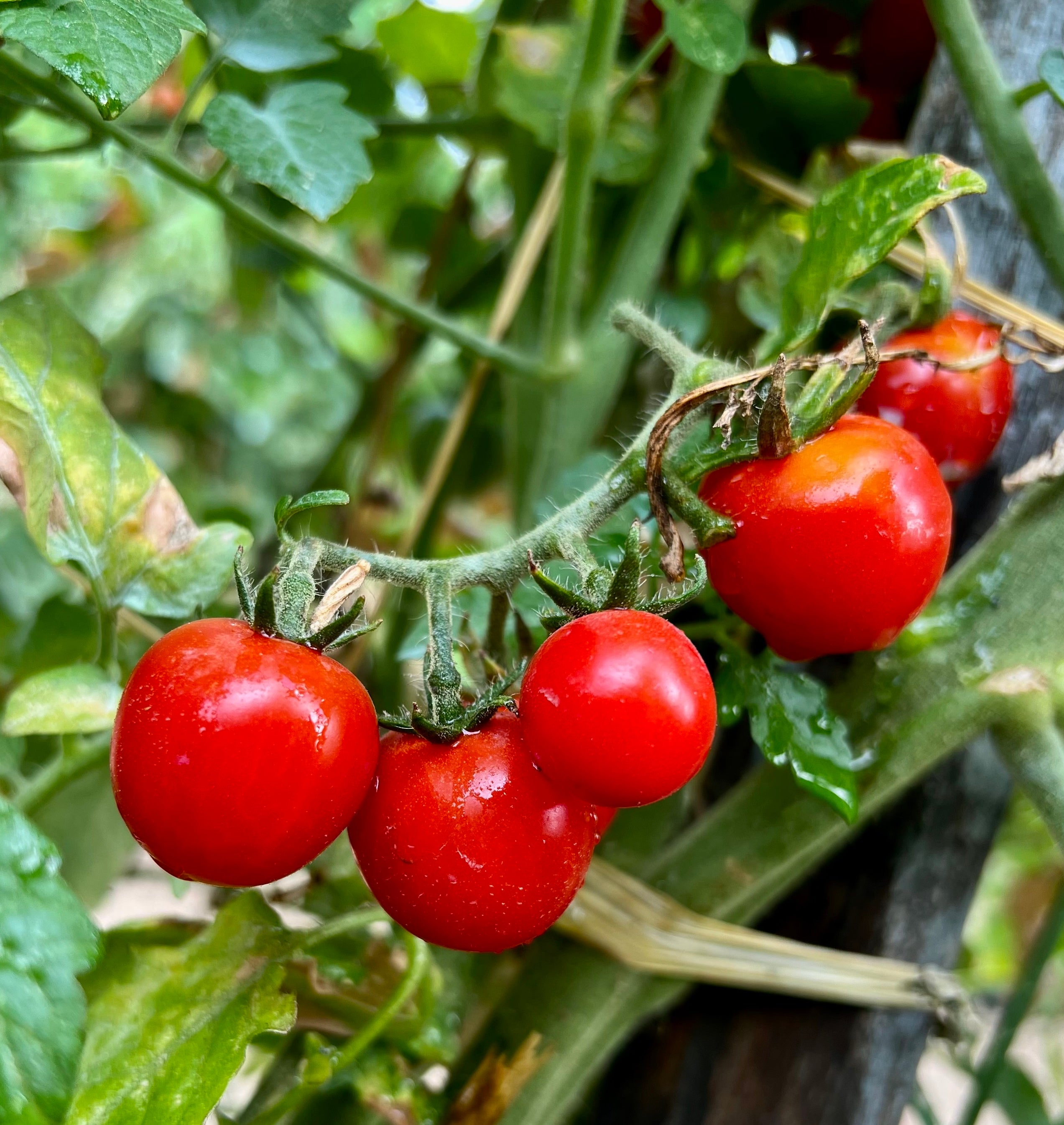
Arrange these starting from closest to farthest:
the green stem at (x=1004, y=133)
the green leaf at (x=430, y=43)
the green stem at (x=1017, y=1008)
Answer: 1. the green stem at (x=1004, y=133)
2. the green stem at (x=1017, y=1008)
3. the green leaf at (x=430, y=43)

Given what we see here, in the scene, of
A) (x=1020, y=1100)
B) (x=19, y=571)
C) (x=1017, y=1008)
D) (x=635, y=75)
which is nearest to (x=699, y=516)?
(x=635, y=75)

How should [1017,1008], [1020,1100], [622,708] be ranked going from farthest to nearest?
[1020,1100]
[1017,1008]
[622,708]

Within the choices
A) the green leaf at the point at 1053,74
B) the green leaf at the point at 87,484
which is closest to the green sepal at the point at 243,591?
the green leaf at the point at 87,484

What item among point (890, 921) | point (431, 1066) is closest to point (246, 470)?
point (431, 1066)

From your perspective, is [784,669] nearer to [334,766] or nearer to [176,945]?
[334,766]

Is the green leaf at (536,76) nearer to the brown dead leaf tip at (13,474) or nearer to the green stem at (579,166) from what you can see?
the green stem at (579,166)

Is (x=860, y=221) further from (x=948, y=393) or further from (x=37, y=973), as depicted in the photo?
(x=37, y=973)
